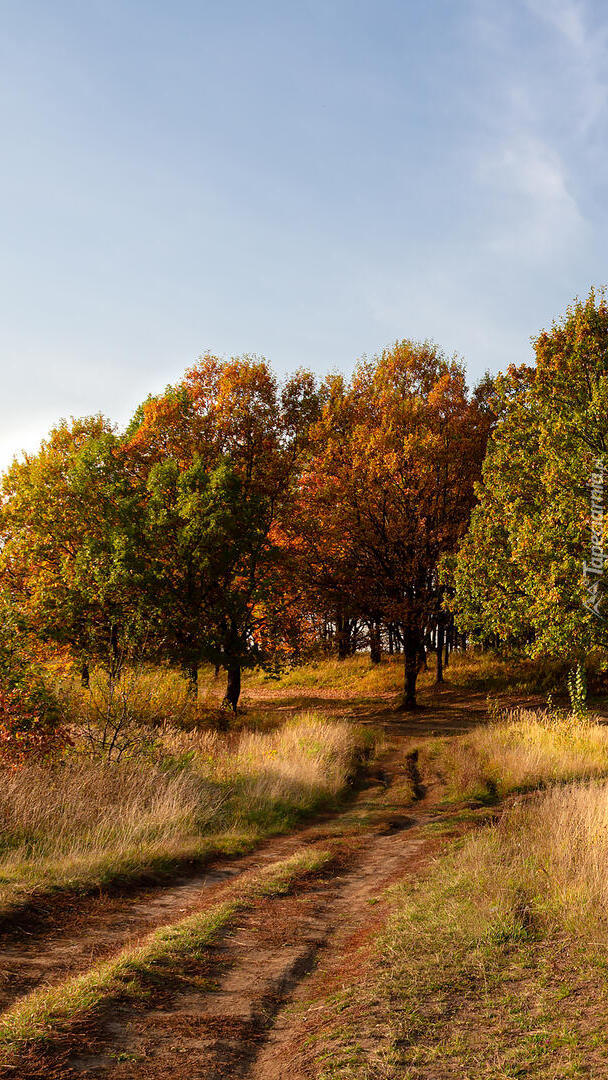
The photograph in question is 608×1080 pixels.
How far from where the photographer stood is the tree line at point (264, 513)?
2450 cm

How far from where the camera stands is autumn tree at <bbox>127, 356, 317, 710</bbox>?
943 inches

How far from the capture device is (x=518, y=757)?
14.9m

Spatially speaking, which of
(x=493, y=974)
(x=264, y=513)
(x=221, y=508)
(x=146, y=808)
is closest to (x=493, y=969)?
(x=493, y=974)

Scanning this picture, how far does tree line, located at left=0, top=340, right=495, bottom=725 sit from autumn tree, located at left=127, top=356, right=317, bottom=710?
0.07 metres

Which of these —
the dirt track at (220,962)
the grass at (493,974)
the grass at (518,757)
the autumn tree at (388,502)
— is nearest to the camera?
the grass at (493,974)

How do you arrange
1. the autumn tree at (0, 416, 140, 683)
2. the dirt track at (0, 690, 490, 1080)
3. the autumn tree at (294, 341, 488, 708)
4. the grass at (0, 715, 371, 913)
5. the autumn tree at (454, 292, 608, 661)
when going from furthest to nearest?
the autumn tree at (294, 341, 488, 708) < the autumn tree at (0, 416, 140, 683) < the autumn tree at (454, 292, 608, 661) < the grass at (0, 715, 371, 913) < the dirt track at (0, 690, 490, 1080)

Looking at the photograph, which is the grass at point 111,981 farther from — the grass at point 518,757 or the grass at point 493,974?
the grass at point 518,757

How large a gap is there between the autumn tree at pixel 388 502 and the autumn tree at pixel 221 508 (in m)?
1.70

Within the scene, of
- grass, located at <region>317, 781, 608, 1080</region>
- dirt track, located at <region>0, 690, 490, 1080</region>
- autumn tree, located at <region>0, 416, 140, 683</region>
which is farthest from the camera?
autumn tree, located at <region>0, 416, 140, 683</region>

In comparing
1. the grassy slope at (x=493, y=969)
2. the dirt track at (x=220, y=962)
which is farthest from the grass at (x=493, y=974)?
the dirt track at (x=220, y=962)

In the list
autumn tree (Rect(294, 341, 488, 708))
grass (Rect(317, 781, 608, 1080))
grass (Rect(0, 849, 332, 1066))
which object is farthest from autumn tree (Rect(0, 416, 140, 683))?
grass (Rect(317, 781, 608, 1080))

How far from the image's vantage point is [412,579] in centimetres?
2802

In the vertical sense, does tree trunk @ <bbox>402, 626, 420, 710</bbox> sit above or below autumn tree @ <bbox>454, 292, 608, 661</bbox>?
below

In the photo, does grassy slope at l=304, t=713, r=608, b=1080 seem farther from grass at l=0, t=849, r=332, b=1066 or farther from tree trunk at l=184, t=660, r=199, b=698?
tree trunk at l=184, t=660, r=199, b=698
